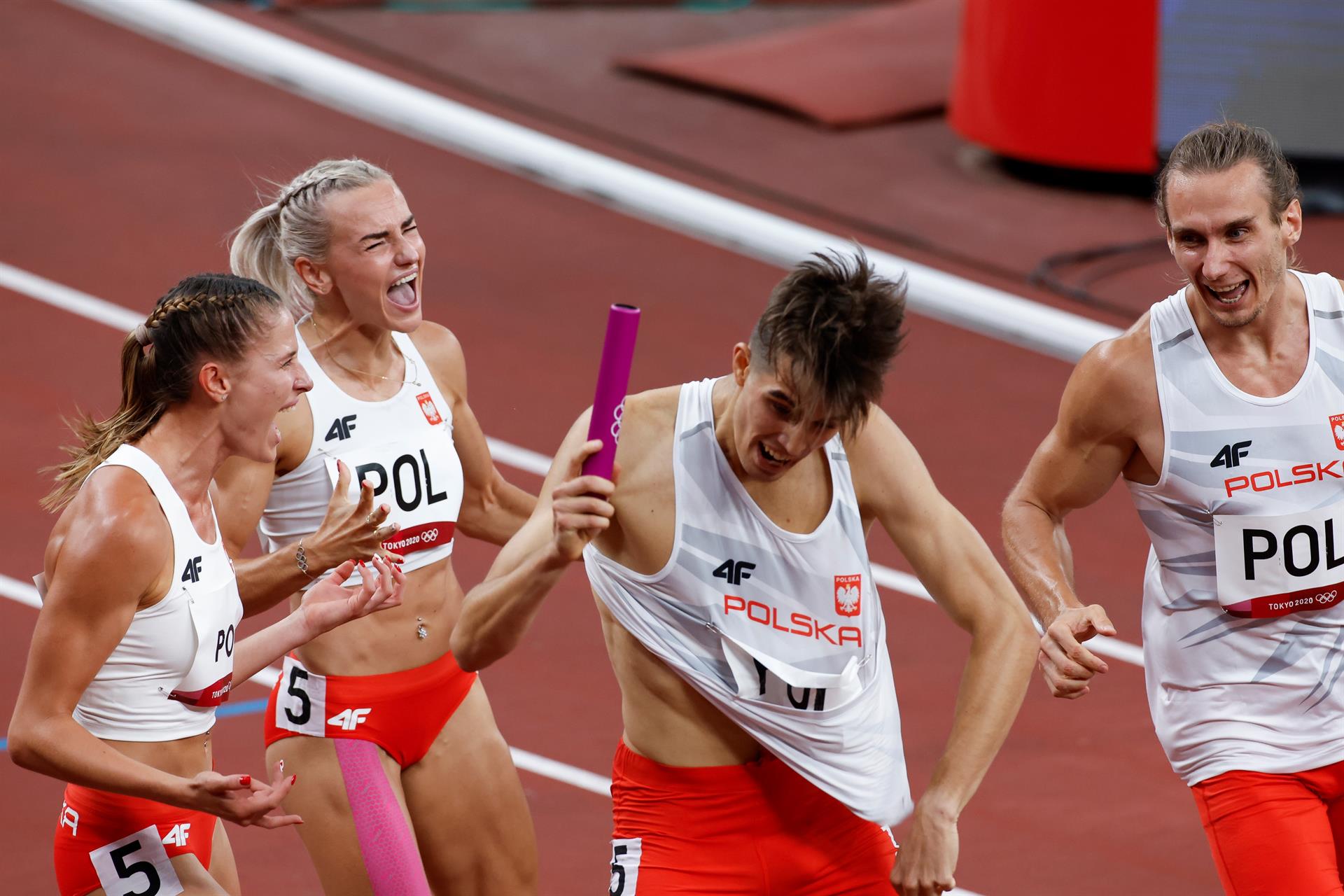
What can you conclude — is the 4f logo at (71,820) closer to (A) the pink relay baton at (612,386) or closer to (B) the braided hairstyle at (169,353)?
(B) the braided hairstyle at (169,353)

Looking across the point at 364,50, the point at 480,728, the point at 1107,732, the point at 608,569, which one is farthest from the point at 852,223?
the point at 608,569

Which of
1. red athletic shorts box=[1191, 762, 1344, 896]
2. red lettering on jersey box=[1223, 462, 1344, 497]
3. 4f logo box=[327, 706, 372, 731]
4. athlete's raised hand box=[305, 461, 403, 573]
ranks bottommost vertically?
red athletic shorts box=[1191, 762, 1344, 896]

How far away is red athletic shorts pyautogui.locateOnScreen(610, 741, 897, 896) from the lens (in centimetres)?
425

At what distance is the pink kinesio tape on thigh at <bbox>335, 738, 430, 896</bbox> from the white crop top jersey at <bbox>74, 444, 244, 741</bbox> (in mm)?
736

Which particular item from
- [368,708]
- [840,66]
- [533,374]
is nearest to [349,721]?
[368,708]

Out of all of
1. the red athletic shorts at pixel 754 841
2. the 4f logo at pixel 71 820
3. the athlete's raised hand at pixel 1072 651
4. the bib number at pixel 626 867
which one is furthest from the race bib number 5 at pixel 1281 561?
the 4f logo at pixel 71 820

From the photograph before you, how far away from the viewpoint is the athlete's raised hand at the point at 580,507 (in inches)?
147

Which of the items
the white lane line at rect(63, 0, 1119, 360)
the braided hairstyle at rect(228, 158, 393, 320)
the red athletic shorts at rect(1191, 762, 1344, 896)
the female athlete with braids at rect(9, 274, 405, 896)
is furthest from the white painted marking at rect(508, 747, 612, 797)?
the white lane line at rect(63, 0, 1119, 360)

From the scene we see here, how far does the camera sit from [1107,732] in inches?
313

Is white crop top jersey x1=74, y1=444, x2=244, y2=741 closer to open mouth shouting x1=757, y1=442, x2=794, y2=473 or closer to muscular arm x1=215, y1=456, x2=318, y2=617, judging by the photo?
muscular arm x1=215, y1=456, x2=318, y2=617

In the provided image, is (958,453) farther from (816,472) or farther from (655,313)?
(816,472)

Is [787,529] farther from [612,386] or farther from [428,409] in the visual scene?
[428,409]

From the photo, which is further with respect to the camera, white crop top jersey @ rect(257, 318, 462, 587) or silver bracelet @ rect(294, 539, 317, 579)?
white crop top jersey @ rect(257, 318, 462, 587)

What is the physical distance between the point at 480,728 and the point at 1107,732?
3528 mm
